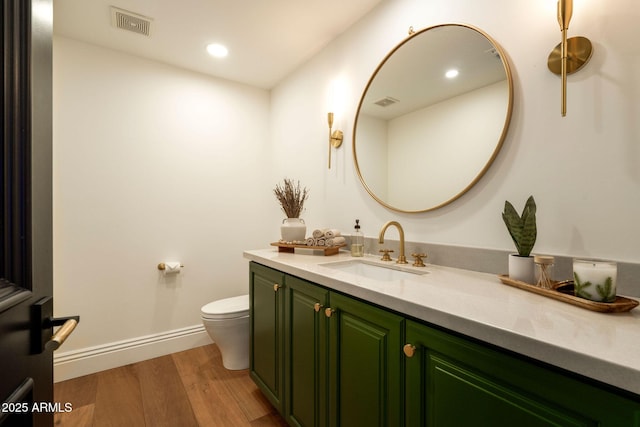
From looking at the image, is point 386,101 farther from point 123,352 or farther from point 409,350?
point 123,352

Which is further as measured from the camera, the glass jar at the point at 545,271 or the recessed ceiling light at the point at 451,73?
the recessed ceiling light at the point at 451,73

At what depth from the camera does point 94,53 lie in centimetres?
222

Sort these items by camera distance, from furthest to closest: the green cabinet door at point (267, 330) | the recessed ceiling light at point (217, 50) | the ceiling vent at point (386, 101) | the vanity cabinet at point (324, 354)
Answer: the recessed ceiling light at point (217, 50)
the ceiling vent at point (386, 101)
the green cabinet door at point (267, 330)
the vanity cabinet at point (324, 354)

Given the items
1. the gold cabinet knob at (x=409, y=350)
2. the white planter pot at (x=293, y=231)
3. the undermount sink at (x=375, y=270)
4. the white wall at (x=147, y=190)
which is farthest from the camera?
the white wall at (x=147, y=190)

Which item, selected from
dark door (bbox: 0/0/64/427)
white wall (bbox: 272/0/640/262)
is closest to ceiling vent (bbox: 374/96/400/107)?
white wall (bbox: 272/0/640/262)

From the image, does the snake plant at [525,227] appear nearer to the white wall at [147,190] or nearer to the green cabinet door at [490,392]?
the green cabinet door at [490,392]

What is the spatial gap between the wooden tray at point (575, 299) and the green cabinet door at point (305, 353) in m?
0.71

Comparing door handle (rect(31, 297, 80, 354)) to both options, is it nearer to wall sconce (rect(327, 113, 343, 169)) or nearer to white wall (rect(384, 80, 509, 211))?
white wall (rect(384, 80, 509, 211))

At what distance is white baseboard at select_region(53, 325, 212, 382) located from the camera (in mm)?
2080

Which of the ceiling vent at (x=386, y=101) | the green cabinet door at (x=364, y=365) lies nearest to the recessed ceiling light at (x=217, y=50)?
the ceiling vent at (x=386, y=101)

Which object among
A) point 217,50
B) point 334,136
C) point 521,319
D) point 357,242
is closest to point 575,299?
point 521,319

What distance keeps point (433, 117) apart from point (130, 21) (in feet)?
6.83

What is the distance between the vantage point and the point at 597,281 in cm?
76

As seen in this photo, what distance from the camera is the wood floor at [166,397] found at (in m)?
1.65
